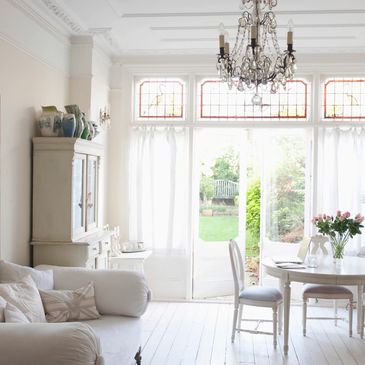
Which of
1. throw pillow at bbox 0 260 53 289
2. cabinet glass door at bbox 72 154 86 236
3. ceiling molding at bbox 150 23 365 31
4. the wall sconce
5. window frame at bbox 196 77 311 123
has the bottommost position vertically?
throw pillow at bbox 0 260 53 289

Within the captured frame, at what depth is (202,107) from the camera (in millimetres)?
6410

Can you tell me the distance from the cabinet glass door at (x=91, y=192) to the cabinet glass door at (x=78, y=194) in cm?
12

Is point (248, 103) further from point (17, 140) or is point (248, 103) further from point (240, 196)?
point (17, 140)

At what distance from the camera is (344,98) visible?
6254 mm

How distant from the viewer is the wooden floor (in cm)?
431

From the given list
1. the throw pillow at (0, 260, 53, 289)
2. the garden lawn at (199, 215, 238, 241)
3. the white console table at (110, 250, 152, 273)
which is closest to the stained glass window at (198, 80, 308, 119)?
the garden lawn at (199, 215, 238, 241)

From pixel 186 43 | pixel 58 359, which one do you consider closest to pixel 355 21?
pixel 186 43

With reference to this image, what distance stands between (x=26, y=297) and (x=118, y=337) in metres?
0.65

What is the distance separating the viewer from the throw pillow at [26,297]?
327 centimetres

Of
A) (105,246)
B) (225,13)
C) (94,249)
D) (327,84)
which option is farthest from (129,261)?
(327,84)

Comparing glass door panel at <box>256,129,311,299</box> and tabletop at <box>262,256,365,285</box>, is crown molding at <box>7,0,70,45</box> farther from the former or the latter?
tabletop at <box>262,256,365,285</box>

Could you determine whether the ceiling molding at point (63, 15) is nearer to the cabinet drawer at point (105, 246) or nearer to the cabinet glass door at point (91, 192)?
the cabinet glass door at point (91, 192)

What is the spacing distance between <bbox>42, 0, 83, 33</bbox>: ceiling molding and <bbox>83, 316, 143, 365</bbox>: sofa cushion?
265 cm

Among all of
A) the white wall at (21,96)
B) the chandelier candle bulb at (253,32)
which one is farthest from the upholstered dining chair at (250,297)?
the chandelier candle bulb at (253,32)
